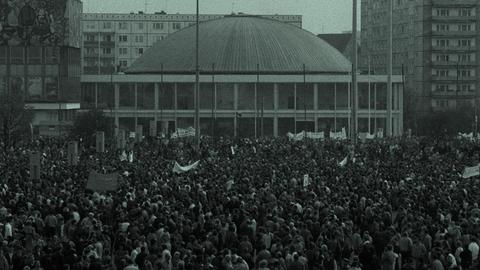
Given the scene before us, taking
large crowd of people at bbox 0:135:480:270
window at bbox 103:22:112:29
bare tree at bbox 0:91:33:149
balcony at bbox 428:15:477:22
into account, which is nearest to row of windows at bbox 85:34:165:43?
window at bbox 103:22:112:29

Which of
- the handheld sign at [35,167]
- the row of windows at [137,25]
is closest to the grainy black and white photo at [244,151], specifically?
the handheld sign at [35,167]

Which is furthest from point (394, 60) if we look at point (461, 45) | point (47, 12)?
point (47, 12)

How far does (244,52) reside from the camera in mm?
124000

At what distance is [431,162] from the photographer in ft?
163

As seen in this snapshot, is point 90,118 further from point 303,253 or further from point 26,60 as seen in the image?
point 303,253

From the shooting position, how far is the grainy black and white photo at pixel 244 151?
22.7m

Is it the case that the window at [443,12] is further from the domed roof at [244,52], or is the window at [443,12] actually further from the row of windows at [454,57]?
the domed roof at [244,52]

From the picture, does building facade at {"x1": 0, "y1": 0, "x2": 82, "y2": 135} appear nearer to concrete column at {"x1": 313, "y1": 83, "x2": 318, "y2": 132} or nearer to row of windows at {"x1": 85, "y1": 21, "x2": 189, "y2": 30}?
concrete column at {"x1": 313, "y1": 83, "x2": 318, "y2": 132}

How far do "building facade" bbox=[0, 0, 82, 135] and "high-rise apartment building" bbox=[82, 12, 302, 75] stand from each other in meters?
67.0

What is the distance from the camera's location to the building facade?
107 m

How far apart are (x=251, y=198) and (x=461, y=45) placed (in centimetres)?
10531

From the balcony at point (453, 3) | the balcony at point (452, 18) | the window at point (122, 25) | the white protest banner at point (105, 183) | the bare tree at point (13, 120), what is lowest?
the white protest banner at point (105, 183)

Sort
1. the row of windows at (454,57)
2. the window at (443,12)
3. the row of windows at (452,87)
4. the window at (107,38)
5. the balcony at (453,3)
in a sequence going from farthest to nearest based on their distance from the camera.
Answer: the window at (107,38), the window at (443,12), the balcony at (453,3), the row of windows at (454,57), the row of windows at (452,87)

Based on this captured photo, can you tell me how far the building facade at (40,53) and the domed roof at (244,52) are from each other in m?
14.3
